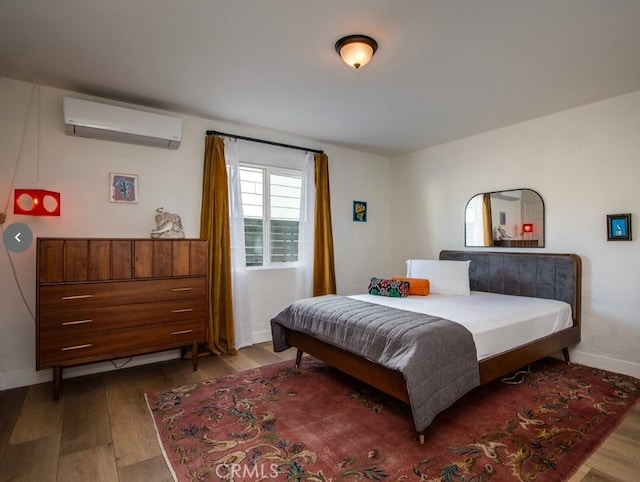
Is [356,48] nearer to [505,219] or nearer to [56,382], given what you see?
[505,219]

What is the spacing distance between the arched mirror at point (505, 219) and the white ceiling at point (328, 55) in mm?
868

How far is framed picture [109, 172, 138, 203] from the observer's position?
323 centimetres

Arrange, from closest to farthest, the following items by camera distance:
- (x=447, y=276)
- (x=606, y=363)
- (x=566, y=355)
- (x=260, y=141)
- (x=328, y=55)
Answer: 1. (x=328, y=55)
2. (x=606, y=363)
3. (x=566, y=355)
4. (x=447, y=276)
5. (x=260, y=141)

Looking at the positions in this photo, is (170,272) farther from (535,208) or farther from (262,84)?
(535,208)

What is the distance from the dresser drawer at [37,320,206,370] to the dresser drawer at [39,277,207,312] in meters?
0.24

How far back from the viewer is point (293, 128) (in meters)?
4.05

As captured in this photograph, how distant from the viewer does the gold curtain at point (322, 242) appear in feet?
14.6

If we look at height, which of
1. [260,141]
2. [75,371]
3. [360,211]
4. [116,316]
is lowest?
[75,371]

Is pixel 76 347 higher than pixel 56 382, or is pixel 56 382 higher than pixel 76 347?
pixel 76 347

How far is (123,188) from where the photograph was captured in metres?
3.29

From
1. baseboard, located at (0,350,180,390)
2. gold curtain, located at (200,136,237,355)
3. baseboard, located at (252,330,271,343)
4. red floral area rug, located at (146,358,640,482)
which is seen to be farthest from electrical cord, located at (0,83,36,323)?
baseboard, located at (252,330,271,343)

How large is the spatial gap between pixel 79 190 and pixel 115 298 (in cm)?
106

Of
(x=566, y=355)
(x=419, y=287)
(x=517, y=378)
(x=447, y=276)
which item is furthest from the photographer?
(x=447, y=276)

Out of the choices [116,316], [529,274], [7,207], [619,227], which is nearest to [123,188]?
[7,207]
